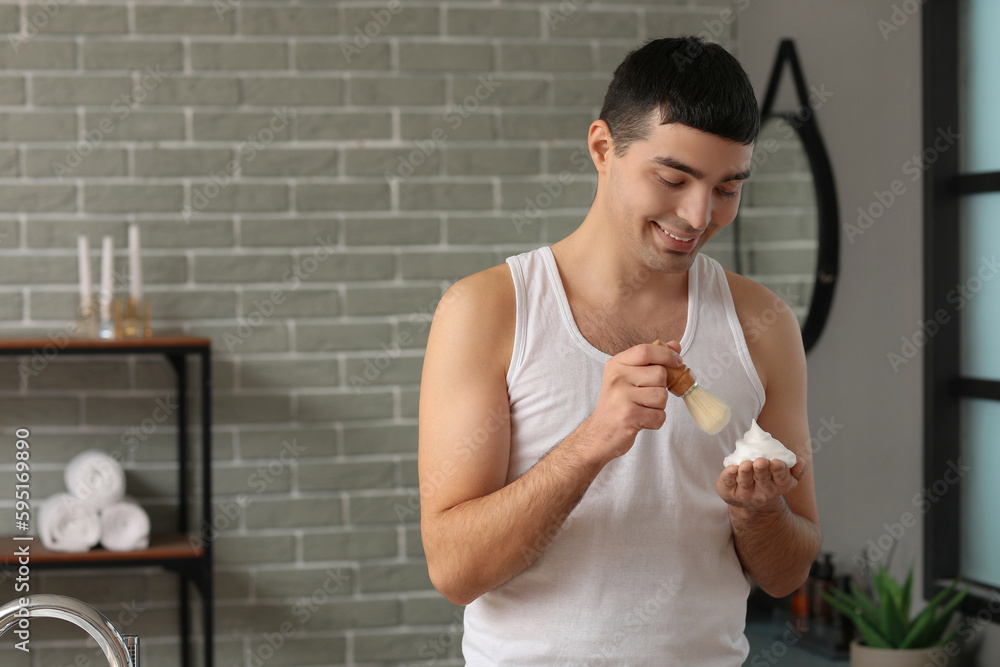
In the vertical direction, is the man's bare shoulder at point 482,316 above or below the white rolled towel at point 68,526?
above

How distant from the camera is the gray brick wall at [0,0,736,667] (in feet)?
7.94

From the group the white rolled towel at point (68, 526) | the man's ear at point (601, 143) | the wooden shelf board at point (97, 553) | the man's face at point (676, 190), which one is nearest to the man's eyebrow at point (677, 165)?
the man's face at point (676, 190)

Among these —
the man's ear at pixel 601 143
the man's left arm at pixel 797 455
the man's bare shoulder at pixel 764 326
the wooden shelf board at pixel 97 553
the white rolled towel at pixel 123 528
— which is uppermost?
the man's ear at pixel 601 143

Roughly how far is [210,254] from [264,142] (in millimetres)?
333

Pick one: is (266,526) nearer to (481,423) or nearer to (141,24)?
(141,24)

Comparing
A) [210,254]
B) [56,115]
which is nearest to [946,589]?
[210,254]

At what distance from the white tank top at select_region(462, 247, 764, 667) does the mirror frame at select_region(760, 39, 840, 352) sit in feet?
4.33

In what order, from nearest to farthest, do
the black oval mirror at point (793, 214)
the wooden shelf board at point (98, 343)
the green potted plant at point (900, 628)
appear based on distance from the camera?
1. the green potted plant at point (900, 628)
2. the wooden shelf board at point (98, 343)
3. the black oval mirror at point (793, 214)

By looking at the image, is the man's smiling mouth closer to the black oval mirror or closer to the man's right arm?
the man's right arm

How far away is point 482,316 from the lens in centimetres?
115

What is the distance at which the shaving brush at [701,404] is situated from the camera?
3.38 ft

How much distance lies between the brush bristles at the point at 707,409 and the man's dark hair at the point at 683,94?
299 mm

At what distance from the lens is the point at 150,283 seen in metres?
2.47

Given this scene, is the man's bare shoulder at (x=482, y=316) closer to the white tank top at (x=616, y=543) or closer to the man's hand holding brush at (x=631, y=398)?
the white tank top at (x=616, y=543)
